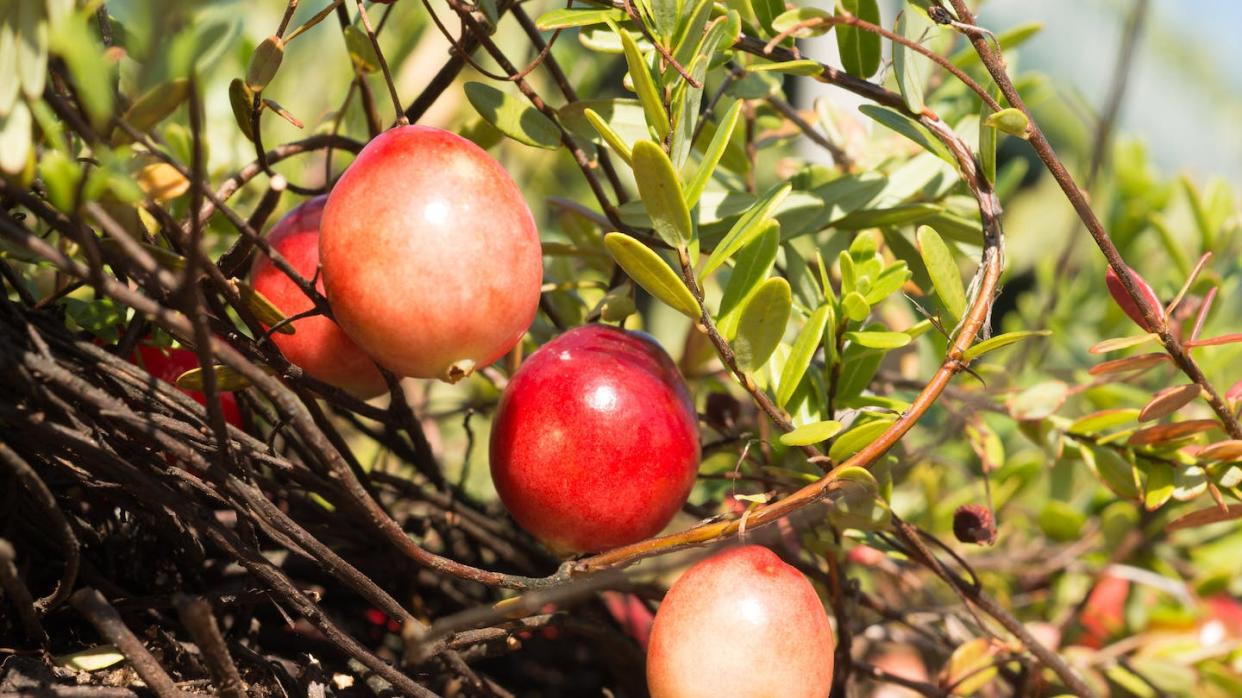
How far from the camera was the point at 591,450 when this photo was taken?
0.48 meters

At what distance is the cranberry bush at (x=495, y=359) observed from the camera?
40cm

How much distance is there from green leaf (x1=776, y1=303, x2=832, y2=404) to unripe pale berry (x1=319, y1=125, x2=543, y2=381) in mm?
121

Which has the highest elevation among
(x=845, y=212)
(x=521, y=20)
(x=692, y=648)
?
(x=521, y=20)

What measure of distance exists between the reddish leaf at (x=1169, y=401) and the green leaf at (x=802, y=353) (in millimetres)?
162

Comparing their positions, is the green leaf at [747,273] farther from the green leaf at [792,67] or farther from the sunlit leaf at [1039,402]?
the sunlit leaf at [1039,402]

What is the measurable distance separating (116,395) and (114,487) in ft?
0.12

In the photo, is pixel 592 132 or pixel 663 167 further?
pixel 592 132

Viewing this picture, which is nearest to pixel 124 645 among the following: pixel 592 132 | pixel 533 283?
pixel 533 283

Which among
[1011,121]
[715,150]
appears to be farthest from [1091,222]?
[715,150]

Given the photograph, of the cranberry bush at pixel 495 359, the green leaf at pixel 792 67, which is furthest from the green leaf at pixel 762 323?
the green leaf at pixel 792 67

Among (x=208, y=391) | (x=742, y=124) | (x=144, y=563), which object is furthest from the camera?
(x=742, y=124)

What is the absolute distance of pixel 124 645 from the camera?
402 mm

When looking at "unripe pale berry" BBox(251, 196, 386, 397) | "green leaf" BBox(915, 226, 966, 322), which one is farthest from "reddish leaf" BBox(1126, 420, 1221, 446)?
"unripe pale berry" BBox(251, 196, 386, 397)

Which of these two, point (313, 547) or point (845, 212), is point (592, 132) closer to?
point (845, 212)
